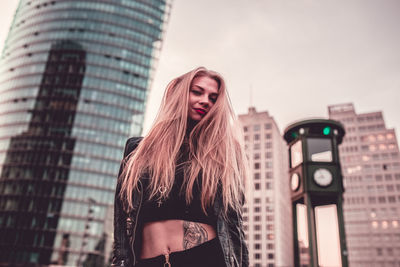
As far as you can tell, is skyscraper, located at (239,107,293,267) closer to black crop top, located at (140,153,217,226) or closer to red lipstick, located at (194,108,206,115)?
red lipstick, located at (194,108,206,115)

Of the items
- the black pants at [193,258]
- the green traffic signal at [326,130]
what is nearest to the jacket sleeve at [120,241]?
the black pants at [193,258]

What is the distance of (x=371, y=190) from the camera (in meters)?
88.2

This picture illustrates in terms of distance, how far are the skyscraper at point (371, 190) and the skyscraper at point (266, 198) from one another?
691 inches

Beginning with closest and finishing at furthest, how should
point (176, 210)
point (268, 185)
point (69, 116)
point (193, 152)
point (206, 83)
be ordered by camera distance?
1. point (176, 210)
2. point (193, 152)
3. point (206, 83)
4. point (69, 116)
5. point (268, 185)

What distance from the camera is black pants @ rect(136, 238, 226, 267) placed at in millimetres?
1537

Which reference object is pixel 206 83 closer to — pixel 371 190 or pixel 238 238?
pixel 238 238

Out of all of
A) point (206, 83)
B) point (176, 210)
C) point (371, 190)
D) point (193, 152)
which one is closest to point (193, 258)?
point (176, 210)

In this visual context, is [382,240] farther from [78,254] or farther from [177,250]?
[177,250]

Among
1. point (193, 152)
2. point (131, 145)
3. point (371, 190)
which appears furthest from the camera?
point (371, 190)

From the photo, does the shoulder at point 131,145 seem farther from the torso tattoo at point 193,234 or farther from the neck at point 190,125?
the torso tattoo at point 193,234

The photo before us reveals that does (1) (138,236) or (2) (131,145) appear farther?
(2) (131,145)

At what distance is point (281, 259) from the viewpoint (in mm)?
85438

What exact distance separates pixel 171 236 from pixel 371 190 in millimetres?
99376

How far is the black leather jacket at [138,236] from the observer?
168 centimetres
